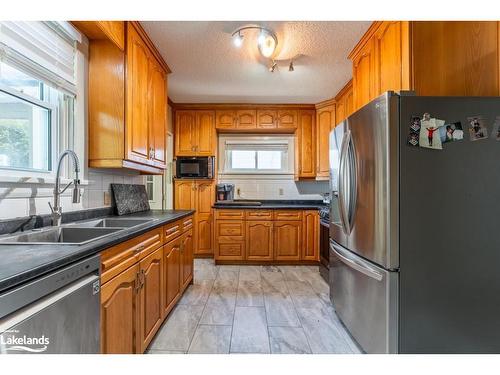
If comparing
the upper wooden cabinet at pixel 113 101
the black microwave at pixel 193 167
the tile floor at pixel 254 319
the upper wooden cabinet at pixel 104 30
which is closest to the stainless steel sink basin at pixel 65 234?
the upper wooden cabinet at pixel 113 101

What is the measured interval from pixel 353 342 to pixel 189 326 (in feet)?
4.12

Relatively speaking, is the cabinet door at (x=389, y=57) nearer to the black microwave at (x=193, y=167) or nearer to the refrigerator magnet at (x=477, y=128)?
the refrigerator magnet at (x=477, y=128)

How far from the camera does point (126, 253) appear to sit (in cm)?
130

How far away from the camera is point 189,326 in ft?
6.48

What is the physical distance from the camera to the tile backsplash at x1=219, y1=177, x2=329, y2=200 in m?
4.26

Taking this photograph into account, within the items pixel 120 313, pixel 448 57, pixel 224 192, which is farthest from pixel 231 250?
pixel 448 57

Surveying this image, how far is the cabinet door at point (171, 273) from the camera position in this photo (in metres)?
1.93

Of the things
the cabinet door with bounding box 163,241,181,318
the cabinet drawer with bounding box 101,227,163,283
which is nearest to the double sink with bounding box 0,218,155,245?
the cabinet drawer with bounding box 101,227,163,283

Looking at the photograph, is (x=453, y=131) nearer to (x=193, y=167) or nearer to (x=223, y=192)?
(x=223, y=192)

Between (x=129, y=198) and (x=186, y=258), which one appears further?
(x=186, y=258)

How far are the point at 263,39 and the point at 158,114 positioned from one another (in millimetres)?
1275

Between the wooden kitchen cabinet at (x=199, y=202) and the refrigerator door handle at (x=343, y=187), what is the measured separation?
2453mm
